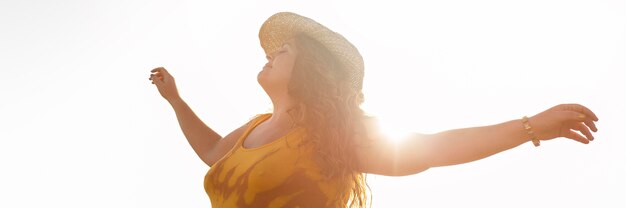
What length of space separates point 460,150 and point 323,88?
1098mm

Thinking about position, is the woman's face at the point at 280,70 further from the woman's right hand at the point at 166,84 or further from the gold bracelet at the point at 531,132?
the gold bracelet at the point at 531,132

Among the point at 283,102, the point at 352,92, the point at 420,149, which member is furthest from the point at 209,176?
the point at 420,149

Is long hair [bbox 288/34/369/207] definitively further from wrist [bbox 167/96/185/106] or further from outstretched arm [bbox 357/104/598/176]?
wrist [bbox 167/96/185/106]

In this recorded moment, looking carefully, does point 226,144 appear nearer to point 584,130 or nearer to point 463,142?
point 463,142

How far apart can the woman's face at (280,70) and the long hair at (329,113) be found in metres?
0.04

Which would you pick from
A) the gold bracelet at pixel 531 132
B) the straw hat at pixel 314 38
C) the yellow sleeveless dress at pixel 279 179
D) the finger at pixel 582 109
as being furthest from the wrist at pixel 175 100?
the finger at pixel 582 109

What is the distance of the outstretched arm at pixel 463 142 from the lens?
2.91m

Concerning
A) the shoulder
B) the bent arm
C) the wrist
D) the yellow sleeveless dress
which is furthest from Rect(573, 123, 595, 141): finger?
the wrist

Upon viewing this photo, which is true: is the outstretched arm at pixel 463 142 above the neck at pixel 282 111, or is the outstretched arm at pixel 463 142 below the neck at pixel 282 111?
below

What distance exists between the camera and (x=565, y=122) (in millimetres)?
2914

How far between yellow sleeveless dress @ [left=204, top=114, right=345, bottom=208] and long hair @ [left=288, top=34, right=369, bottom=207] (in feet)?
0.20

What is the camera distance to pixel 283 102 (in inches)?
165


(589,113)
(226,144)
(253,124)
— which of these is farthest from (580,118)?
(226,144)

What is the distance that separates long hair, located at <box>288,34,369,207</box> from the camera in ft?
12.1
